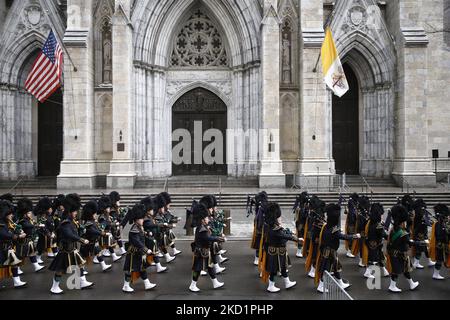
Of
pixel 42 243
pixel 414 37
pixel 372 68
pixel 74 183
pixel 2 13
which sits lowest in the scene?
pixel 42 243

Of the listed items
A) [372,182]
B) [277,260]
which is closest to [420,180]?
[372,182]

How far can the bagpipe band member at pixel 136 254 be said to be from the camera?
7.87 m

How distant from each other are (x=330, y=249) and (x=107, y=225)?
572 centimetres

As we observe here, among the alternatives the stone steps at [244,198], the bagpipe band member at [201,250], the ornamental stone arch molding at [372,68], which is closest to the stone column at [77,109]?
the stone steps at [244,198]

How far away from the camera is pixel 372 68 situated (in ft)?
76.9

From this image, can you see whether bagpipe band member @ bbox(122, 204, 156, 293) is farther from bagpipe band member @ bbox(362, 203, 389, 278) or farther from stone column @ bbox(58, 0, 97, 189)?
stone column @ bbox(58, 0, 97, 189)

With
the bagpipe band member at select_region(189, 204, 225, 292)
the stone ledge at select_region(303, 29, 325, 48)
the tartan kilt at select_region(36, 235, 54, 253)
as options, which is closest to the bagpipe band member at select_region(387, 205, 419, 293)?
the bagpipe band member at select_region(189, 204, 225, 292)

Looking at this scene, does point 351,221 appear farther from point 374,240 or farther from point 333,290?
point 333,290

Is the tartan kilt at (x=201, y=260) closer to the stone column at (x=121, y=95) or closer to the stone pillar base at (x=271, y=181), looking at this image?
the stone pillar base at (x=271, y=181)
